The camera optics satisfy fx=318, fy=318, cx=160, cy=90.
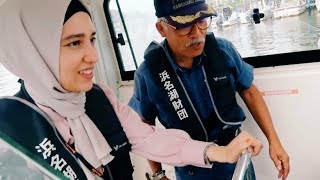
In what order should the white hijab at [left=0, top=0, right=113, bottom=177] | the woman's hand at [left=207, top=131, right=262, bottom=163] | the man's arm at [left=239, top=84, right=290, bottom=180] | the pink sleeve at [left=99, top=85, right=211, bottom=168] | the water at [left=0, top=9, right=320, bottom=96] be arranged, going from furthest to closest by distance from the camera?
1. the water at [left=0, top=9, right=320, bottom=96]
2. the man's arm at [left=239, top=84, right=290, bottom=180]
3. the pink sleeve at [left=99, top=85, right=211, bottom=168]
4. the woman's hand at [left=207, top=131, right=262, bottom=163]
5. the white hijab at [left=0, top=0, right=113, bottom=177]

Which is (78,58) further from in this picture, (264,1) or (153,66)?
(264,1)

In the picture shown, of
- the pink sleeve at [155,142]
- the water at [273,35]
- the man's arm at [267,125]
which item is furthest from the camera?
the water at [273,35]

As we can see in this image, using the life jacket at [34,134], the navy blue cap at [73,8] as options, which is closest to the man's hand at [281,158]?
the life jacket at [34,134]

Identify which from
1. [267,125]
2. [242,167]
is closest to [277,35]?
[267,125]

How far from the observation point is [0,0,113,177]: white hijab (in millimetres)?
901

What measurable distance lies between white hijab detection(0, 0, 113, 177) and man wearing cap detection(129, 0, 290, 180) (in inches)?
23.4

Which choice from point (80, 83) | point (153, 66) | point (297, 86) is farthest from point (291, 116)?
point (80, 83)

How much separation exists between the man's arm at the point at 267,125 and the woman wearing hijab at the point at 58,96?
437 mm

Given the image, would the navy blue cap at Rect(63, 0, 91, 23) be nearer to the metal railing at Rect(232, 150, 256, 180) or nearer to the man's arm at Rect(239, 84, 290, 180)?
the metal railing at Rect(232, 150, 256, 180)

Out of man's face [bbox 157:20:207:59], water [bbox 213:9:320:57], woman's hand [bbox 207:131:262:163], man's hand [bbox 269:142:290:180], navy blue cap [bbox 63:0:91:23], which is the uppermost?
navy blue cap [bbox 63:0:91:23]

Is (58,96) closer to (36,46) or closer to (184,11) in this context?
(36,46)

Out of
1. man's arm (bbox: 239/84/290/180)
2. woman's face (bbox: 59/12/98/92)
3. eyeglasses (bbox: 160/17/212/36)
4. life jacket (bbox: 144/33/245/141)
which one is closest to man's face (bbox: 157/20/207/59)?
eyeglasses (bbox: 160/17/212/36)

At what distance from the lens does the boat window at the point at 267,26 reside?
1816 mm

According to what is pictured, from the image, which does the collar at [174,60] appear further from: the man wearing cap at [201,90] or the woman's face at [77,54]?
the woman's face at [77,54]
